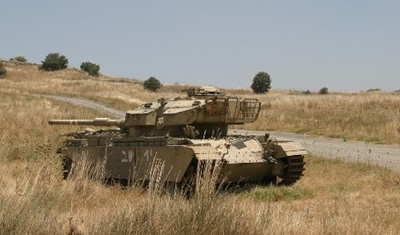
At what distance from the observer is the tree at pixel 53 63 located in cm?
8531

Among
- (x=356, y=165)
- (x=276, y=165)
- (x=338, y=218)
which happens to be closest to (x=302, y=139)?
(x=356, y=165)

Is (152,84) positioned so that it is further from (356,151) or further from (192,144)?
(192,144)

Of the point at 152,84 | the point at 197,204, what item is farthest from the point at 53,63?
the point at 197,204

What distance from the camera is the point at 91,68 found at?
9075 cm

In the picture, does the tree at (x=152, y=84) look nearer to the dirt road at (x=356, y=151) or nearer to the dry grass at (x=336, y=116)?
the dry grass at (x=336, y=116)

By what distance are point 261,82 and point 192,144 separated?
56.5 m

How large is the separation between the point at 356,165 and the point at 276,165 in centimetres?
290

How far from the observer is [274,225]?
6.24 m

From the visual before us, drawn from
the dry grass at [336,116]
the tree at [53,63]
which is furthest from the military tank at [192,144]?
the tree at [53,63]

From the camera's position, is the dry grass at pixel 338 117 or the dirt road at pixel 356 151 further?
the dry grass at pixel 338 117

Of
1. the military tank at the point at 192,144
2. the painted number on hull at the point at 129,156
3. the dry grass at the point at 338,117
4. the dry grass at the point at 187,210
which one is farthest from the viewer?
the dry grass at the point at 338,117

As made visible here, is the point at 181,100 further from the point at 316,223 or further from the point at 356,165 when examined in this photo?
the point at 316,223

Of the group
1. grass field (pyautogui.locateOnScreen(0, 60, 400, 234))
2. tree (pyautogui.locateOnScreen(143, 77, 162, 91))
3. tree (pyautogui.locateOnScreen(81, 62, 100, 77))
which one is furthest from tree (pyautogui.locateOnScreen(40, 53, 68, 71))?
grass field (pyautogui.locateOnScreen(0, 60, 400, 234))

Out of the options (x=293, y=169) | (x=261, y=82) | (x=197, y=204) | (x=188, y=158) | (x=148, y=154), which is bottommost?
(x=293, y=169)
